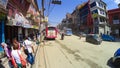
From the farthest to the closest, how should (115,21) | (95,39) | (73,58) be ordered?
(115,21) < (95,39) < (73,58)

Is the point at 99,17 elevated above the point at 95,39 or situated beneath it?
elevated above

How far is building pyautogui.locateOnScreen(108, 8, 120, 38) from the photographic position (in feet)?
158

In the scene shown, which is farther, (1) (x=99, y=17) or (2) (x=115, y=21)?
(1) (x=99, y=17)

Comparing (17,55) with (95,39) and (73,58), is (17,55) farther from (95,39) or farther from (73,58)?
(95,39)

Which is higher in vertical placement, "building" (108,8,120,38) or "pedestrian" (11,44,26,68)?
"building" (108,8,120,38)

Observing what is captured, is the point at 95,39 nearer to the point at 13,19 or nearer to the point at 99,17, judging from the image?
the point at 13,19

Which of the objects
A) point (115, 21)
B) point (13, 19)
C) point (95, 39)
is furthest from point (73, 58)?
point (115, 21)

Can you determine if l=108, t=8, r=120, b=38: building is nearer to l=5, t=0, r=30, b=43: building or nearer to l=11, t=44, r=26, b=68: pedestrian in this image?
l=5, t=0, r=30, b=43: building

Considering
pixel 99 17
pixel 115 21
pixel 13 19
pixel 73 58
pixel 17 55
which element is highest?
pixel 99 17

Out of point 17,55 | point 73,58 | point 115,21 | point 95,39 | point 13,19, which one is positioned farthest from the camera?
point 115,21

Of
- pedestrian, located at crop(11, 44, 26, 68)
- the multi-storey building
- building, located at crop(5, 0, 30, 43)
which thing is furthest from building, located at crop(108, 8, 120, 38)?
pedestrian, located at crop(11, 44, 26, 68)

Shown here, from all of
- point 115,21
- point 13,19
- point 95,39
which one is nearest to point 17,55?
point 13,19

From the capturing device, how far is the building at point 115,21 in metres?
48.2

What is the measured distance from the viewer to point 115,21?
49.4m
